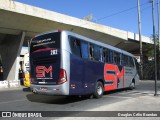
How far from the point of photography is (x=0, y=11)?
84.0 feet

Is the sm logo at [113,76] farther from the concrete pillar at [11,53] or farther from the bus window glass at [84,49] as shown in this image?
the concrete pillar at [11,53]

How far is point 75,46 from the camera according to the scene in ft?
40.7

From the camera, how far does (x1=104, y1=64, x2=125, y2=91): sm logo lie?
15633 mm

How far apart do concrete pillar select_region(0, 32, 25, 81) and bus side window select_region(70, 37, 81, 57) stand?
66.3ft

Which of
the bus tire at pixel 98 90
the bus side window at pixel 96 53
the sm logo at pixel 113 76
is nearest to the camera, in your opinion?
the bus tire at pixel 98 90

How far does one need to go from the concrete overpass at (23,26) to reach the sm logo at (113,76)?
1335cm

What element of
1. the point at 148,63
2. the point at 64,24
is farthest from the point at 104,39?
the point at 64,24

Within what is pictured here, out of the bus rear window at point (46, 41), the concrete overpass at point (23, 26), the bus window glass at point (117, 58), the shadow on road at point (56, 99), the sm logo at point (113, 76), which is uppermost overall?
the concrete overpass at point (23, 26)

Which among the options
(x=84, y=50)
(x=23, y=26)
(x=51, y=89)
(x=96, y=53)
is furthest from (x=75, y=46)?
(x=23, y=26)

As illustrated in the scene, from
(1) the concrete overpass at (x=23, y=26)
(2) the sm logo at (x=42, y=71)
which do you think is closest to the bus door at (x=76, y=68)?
(2) the sm logo at (x=42, y=71)

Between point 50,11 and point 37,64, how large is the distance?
60.7 feet

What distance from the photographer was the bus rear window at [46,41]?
467 inches

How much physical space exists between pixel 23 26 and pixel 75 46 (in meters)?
19.2

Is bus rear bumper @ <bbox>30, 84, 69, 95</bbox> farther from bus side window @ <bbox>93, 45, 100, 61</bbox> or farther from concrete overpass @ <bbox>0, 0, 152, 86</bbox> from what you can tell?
concrete overpass @ <bbox>0, 0, 152, 86</bbox>
